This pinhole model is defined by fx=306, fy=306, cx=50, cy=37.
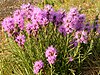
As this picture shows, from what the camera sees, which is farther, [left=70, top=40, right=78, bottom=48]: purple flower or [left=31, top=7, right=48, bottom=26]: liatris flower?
[left=70, top=40, right=78, bottom=48]: purple flower

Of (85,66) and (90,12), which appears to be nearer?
(85,66)

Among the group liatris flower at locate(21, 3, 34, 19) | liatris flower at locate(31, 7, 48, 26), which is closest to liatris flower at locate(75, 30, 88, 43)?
liatris flower at locate(31, 7, 48, 26)

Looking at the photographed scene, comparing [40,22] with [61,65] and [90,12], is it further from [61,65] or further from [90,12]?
[90,12]

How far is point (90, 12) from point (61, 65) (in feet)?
7.71

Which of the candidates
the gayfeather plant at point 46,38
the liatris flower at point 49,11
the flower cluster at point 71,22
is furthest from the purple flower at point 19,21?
the flower cluster at point 71,22

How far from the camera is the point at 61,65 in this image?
3.78 m

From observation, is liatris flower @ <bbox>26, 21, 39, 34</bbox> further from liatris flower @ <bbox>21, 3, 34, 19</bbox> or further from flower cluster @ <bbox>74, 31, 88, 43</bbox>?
flower cluster @ <bbox>74, 31, 88, 43</bbox>

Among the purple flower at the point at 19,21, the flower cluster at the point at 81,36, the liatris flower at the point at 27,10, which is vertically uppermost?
the liatris flower at the point at 27,10

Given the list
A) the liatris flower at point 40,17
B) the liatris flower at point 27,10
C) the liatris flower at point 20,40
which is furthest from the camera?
the liatris flower at point 27,10

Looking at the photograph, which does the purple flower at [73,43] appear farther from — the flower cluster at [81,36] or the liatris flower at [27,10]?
the liatris flower at [27,10]

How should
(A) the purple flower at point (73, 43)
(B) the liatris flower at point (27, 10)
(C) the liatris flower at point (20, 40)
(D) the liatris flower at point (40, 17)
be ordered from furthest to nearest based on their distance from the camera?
(A) the purple flower at point (73, 43)
(B) the liatris flower at point (27, 10)
(C) the liatris flower at point (20, 40)
(D) the liatris flower at point (40, 17)

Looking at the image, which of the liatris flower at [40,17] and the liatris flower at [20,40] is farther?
the liatris flower at [20,40]

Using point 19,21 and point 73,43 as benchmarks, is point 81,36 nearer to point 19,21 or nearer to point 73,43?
point 73,43

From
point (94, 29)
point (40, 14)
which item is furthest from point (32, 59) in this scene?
point (94, 29)
